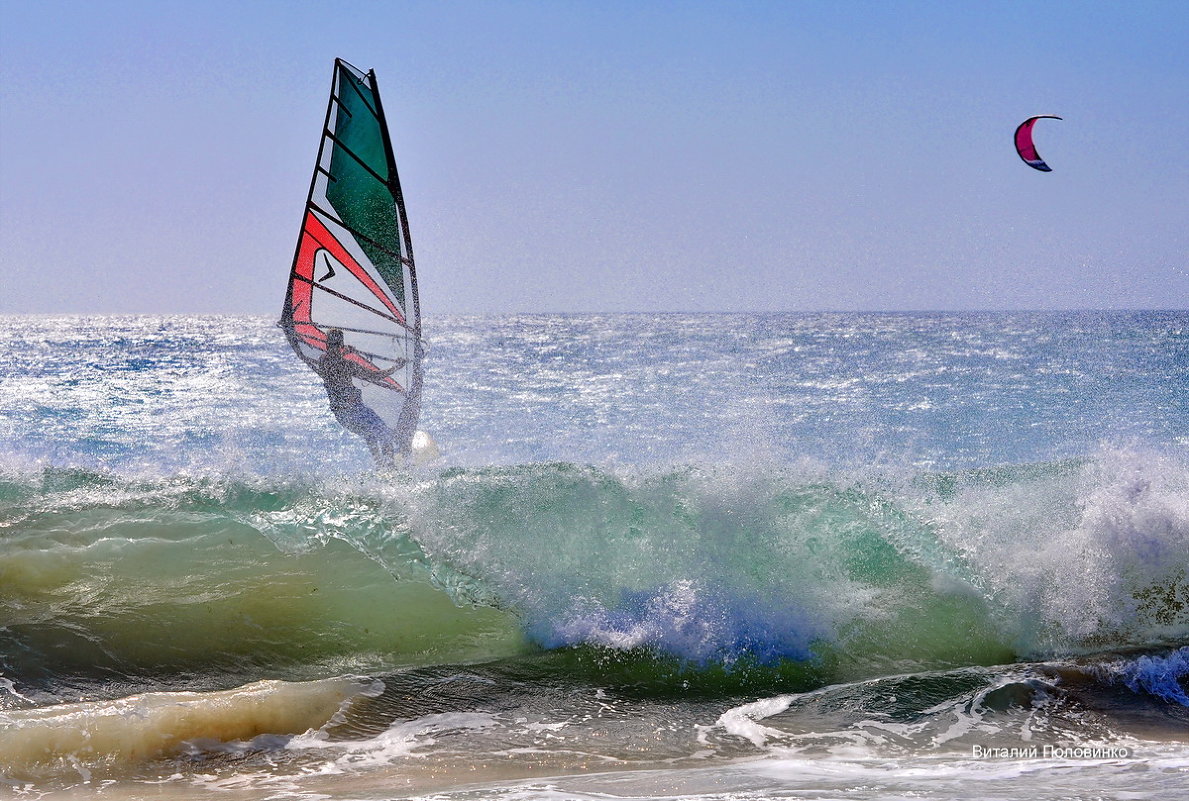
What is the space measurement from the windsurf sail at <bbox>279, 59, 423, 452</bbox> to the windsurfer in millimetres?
48

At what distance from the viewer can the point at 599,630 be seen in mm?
4738

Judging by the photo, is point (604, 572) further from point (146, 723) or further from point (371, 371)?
point (371, 371)

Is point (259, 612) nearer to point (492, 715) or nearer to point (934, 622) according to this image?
point (492, 715)

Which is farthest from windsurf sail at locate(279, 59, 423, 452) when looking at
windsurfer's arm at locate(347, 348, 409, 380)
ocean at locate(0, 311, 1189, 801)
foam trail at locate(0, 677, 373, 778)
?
foam trail at locate(0, 677, 373, 778)

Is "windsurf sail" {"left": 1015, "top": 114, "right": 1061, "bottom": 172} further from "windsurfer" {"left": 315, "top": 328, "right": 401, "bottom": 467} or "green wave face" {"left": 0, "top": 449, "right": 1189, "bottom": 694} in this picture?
"windsurfer" {"left": 315, "top": 328, "right": 401, "bottom": 467}

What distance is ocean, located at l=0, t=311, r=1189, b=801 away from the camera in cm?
349

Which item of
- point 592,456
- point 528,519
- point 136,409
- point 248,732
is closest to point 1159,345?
point 592,456

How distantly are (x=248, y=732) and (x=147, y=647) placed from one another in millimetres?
1266

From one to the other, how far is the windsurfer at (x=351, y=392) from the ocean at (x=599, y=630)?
185cm

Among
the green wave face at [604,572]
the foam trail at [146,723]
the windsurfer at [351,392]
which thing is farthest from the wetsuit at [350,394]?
the foam trail at [146,723]

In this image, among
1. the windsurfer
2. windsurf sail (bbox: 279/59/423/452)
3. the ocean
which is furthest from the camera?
the windsurfer

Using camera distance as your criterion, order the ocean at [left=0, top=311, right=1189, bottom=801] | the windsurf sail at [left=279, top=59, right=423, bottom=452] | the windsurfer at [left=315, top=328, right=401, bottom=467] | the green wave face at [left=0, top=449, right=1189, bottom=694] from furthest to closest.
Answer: the windsurfer at [left=315, top=328, right=401, bottom=467], the windsurf sail at [left=279, top=59, right=423, bottom=452], the green wave face at [left=0, top=449, right=1189, bottom=694], the ocean at [left=0, top=311, right=1189, bottom=801]

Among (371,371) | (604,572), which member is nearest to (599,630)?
(604,572)

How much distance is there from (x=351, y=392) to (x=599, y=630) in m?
4.71
